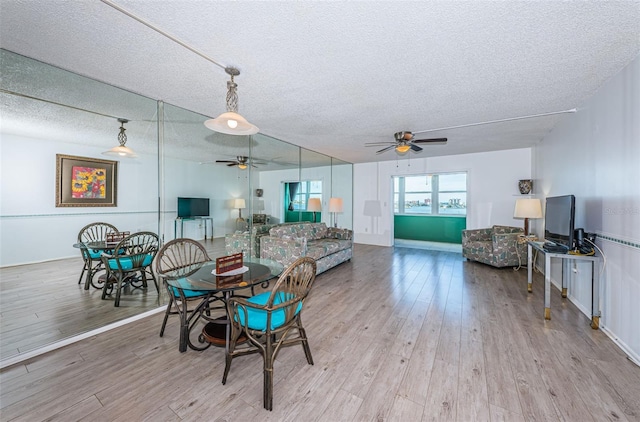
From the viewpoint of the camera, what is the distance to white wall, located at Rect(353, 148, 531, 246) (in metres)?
5.73

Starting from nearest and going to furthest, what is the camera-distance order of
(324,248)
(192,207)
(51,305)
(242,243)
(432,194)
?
(51,305) < (192,207) < (242,243) < (324,248) < (432,194)

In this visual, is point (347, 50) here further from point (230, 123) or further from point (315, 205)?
point (315, 205)

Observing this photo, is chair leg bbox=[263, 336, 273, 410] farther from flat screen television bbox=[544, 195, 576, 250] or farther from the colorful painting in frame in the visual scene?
flat screen television bbox=[544, 195, 576, 250]

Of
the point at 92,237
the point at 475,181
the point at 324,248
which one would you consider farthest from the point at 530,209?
the point at 92,237

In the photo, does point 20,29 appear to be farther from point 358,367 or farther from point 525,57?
point 525,57

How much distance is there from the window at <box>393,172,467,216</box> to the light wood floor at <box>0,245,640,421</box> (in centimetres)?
488

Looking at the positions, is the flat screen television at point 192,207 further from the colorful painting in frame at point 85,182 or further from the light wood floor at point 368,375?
the light wood floor at point 368,375

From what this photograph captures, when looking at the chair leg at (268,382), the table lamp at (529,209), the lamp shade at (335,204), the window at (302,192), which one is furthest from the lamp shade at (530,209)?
the chair leg at (268,382)

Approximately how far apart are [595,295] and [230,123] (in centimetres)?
397

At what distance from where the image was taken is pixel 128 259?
10.1 feet

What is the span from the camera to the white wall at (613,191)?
211cm

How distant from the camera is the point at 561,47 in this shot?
1.98 metres

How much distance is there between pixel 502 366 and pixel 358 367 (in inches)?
44.5

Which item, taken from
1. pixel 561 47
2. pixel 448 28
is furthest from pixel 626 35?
pixel 448 28
